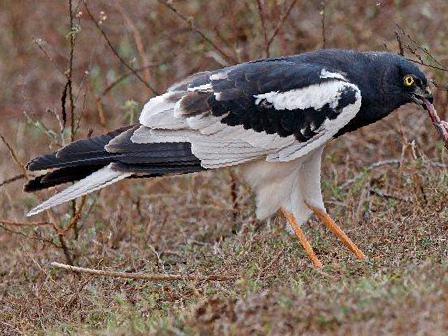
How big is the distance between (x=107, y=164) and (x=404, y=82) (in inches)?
78.5

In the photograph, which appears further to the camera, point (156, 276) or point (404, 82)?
point (404, 82)

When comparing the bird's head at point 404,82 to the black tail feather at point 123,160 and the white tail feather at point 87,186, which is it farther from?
the white tail feather at point 87,186

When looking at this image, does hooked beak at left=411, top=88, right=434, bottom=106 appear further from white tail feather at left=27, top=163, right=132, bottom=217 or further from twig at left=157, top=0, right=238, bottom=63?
twig at left=157, top=0, right=238, bottom=63

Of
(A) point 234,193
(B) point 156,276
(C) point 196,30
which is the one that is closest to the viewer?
(B) point 156,276

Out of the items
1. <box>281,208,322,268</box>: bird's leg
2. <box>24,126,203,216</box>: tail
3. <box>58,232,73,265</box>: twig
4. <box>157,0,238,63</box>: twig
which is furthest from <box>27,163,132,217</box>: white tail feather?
<box>157,0,238,63</box>: twig

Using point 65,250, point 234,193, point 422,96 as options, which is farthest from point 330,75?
point 65,250

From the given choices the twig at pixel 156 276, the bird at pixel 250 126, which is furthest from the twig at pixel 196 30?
the twig at pixel 156 276

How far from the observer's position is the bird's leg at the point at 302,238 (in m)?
5.99

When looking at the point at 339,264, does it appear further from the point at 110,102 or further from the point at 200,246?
the point at 110,102

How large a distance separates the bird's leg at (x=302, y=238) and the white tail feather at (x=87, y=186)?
43.8 inches

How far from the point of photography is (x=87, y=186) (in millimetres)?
6035

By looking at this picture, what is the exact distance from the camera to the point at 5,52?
1162 cm

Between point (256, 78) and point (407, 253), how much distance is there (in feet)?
4.74

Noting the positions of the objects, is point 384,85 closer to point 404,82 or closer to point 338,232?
point 404,82
